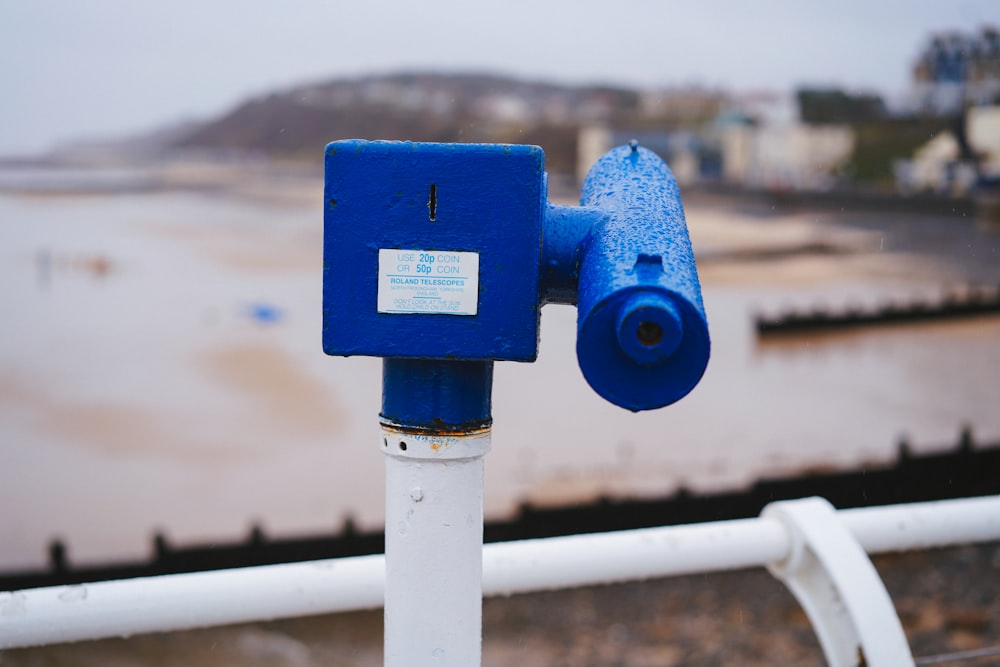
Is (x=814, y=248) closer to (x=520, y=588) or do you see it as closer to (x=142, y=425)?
(x=142, y=425)

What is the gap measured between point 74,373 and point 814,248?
28385mm

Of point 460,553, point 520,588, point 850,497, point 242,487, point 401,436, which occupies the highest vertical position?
point 401,436

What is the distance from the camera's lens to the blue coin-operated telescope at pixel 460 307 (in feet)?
3.10

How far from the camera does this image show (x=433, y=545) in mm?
1080

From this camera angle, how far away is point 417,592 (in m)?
1.09

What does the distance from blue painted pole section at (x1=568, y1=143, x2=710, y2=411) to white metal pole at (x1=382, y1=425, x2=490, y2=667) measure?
7.8 inches

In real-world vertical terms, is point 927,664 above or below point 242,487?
above

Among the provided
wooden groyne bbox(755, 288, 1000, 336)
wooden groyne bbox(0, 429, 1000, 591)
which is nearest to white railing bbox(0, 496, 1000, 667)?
wooden groyne bbox(0, 429, 1000, 591)

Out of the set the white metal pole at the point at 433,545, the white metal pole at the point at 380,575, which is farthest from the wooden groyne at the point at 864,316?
the white metal pole at the point at 433,545

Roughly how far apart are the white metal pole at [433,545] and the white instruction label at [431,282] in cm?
14

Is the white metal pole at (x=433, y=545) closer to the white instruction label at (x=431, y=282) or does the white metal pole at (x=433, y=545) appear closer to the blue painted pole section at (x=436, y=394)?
the blue painted pole section at (x=436, y=394)

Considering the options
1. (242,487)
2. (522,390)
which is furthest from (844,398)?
(242,487)

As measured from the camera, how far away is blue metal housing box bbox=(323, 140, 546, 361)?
39.8 inches

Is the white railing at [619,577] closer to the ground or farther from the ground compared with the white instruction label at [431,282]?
closer to the ground
